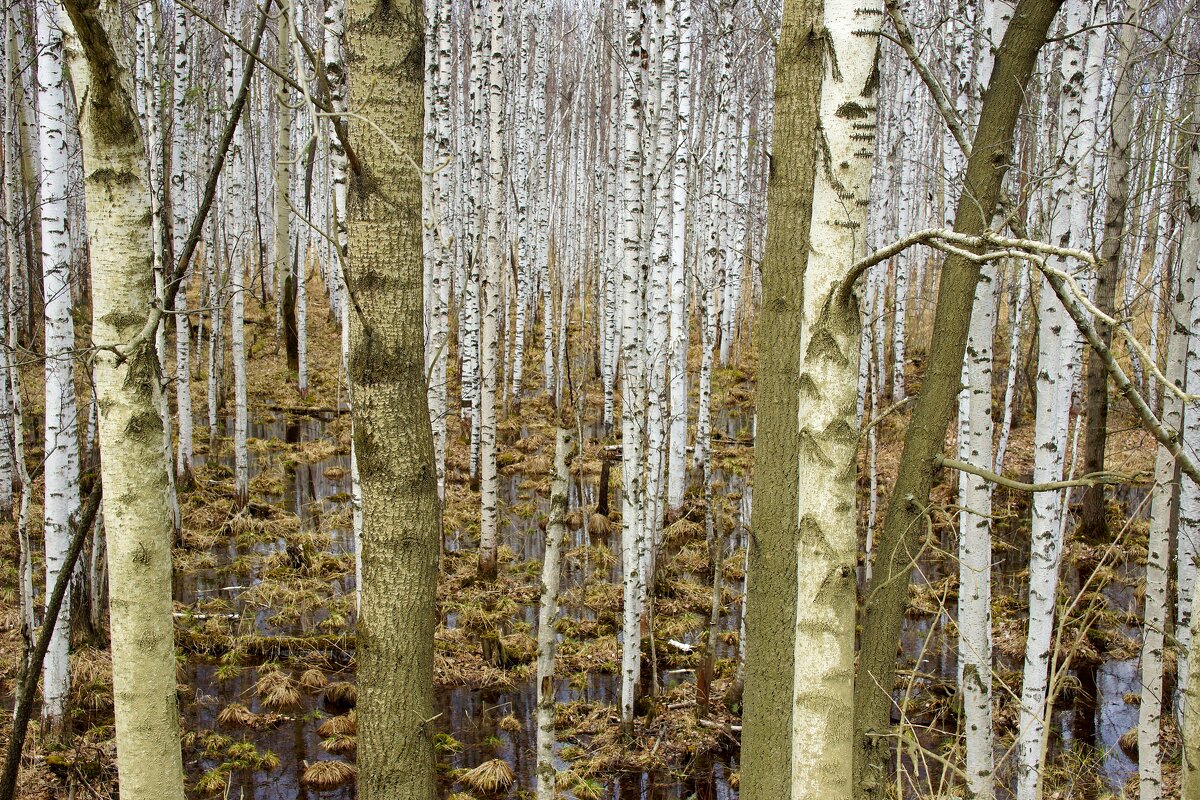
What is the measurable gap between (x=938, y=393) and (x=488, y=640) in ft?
18.3

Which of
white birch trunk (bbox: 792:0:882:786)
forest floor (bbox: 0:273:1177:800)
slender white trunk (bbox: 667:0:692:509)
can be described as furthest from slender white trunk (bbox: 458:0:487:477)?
white birch trunk (bbox: 792:0:882:786)

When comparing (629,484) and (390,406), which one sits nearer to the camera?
(390,406)

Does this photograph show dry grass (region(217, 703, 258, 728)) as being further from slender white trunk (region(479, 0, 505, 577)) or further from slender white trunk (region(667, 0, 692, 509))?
slender white trunk (region(667, 0, 692, 509))

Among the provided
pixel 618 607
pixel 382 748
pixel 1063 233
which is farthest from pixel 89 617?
pixel 1063 233

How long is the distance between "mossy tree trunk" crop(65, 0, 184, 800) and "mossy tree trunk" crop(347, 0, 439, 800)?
0.60 meters

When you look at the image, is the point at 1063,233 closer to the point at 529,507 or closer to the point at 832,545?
the point at 832,545

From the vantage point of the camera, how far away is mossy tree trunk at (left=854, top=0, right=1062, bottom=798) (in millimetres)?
3152

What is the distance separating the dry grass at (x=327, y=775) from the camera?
19.3 feet

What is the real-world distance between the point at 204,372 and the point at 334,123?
17.7 metres

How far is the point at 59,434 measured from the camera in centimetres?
504

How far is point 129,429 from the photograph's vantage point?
2.48 metres

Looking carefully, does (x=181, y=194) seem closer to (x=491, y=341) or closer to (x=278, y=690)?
(x=491, y=341)

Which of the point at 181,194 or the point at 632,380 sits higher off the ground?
the point at 181,194

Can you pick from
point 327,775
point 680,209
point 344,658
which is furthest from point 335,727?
point 680,209
